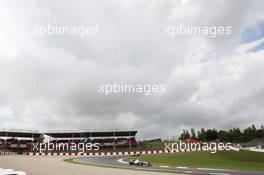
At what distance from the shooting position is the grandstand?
9725 cm

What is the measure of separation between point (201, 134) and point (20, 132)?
116 meters

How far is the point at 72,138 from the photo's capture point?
108375mm

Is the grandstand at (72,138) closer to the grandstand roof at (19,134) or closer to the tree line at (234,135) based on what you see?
the grandstand roof at (19,134)

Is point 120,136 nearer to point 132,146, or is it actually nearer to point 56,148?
point 132,146

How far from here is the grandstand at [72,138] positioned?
9725 centimetres

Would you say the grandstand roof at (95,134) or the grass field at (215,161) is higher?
the grandstand roof at (95,134)

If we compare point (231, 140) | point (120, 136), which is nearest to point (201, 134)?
point (231, 140)

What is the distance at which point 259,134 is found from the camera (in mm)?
167250
